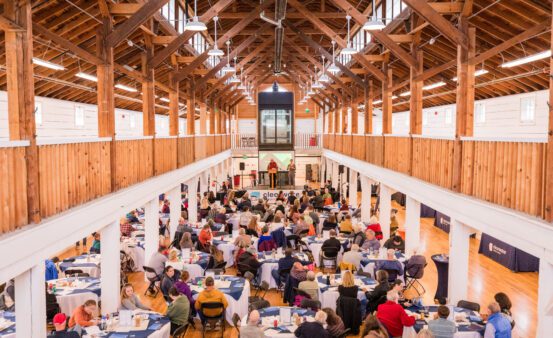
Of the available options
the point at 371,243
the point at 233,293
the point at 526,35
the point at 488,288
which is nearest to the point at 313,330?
the point at 233,293

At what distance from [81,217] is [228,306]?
3976 mm

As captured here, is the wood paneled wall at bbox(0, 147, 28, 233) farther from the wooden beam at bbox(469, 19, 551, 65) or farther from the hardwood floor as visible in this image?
the wooden beam at bbox(469, 19, 551, 65)

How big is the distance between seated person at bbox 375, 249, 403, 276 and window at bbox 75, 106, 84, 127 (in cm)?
1434

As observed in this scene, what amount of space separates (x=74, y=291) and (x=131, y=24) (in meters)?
5.59

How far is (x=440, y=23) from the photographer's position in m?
10.2

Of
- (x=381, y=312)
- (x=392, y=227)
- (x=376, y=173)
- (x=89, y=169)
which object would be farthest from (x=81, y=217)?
(x=392, y=227)

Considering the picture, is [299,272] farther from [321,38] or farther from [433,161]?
[321,38]

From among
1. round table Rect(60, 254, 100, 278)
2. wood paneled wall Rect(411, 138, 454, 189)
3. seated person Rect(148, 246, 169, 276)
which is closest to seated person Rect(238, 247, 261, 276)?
seated person Rect(148, 246, 169, 276)

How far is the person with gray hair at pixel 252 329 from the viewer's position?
316 inches

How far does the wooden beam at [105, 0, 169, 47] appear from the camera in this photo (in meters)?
10.1

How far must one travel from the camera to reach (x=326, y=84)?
29.1 meters

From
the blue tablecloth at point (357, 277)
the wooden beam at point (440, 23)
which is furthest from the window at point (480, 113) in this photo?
the blue tablecloth at point (357, 277)

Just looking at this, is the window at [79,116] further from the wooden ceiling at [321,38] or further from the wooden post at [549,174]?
the wooden post at [549,174]

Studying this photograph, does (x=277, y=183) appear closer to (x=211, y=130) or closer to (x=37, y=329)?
(x=211, y=130)
